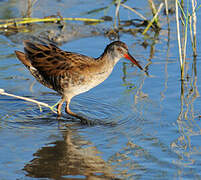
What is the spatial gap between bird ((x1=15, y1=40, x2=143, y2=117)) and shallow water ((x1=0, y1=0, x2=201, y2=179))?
456 millimetres

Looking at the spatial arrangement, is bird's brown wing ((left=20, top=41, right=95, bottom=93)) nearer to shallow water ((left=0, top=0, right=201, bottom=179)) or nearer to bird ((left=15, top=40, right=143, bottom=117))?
bird ((left=15, top=40, right=143, bottom=117))

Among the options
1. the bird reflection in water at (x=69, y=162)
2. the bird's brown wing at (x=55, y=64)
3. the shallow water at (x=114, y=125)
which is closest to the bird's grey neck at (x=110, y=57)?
the bird's brown wing at (x=55, y=64)

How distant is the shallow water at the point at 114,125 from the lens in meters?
5.19

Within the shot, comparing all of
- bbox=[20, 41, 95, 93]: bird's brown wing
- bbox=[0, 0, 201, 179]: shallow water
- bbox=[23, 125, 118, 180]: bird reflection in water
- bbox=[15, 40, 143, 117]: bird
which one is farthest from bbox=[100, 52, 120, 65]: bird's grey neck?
bbox=[23, 125, 118, 180]: bird reflection in water

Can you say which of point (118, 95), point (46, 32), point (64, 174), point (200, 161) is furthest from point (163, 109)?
point (46, 32)

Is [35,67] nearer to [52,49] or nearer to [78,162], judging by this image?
[52,49]

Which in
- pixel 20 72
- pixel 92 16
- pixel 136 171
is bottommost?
pixel 136 171

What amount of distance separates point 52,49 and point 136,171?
8.18 ft

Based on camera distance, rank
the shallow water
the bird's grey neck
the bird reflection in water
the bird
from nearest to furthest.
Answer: the bird reflection in water, the shallow water, the bird, the bird's grey neck

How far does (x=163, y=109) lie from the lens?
6.65m

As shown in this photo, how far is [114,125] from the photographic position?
6312mm

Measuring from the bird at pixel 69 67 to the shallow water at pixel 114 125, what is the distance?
1.50 ft

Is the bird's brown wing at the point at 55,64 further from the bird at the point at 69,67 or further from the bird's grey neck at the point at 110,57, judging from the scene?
the bird's grey neck at the point at 110,57

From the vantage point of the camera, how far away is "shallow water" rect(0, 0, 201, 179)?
5.19m
